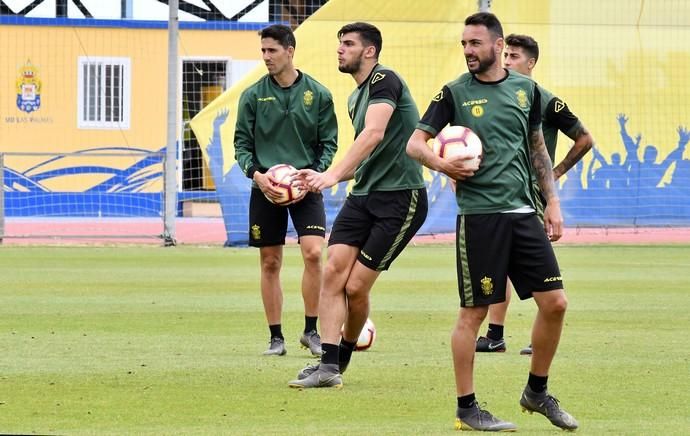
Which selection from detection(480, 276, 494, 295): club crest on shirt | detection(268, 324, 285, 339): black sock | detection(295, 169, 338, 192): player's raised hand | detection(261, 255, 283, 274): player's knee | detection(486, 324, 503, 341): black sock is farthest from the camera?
detection(486, 324, 503, 341): black sock

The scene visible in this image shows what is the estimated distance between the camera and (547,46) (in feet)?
80.2

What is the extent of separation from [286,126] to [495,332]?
2260 mm

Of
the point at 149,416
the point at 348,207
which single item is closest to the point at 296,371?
the point at 348,207

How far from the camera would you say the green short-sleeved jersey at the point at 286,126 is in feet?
34.6

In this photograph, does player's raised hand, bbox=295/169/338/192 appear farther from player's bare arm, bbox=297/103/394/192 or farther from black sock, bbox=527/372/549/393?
black sock, bbox=527/372/549/393

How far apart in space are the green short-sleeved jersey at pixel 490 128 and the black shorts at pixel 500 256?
0.08 meters

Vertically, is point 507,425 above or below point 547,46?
below

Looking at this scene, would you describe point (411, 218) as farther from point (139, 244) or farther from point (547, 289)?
point (139, 244)

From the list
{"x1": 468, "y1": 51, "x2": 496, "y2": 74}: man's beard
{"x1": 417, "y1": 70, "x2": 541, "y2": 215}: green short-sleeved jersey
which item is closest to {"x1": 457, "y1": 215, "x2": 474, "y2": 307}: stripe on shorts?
{"x1": 417, "y1": 70, "x2": 541, "y2": 215}: green short-sleeved jersey

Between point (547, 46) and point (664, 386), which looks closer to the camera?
point (664, 386)

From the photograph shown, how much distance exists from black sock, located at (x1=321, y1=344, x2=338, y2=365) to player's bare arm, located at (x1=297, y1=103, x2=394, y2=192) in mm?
1015

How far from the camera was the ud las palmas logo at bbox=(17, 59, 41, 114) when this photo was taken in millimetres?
33250

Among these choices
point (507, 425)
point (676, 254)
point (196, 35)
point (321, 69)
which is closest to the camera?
point (507, 425)

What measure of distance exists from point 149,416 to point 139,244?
16.5 metres
